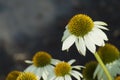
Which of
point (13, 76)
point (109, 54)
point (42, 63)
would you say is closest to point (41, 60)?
point (42, 63)

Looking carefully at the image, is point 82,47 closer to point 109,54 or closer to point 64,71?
point 64,71

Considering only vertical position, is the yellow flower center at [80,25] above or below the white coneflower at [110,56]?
above

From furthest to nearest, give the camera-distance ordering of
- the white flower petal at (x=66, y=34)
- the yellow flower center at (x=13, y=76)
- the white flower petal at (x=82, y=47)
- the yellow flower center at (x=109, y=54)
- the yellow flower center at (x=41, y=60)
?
the yellow flower center at (x=41, y=60) < the yellow flower center at (x=109, y=54) < the yellow flower center at (x=13, y=76) < the white flower petal at (x=66, y=34) < the white flower petal at (x=82, y=47)

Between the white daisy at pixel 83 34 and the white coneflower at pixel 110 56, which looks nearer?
the white daisy at pixel 83 34

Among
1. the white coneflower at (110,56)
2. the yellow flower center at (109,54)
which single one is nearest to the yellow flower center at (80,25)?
the white coneflower at (110,56)

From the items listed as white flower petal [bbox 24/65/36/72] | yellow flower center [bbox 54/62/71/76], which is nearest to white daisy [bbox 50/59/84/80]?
yellow flower center [bbox 54/62/71/76]

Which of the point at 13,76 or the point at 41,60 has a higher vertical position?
the point at 41,60

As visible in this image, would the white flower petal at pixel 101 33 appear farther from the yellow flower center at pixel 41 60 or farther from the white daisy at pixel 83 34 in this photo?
the yellow flower center at pixel 41 60
